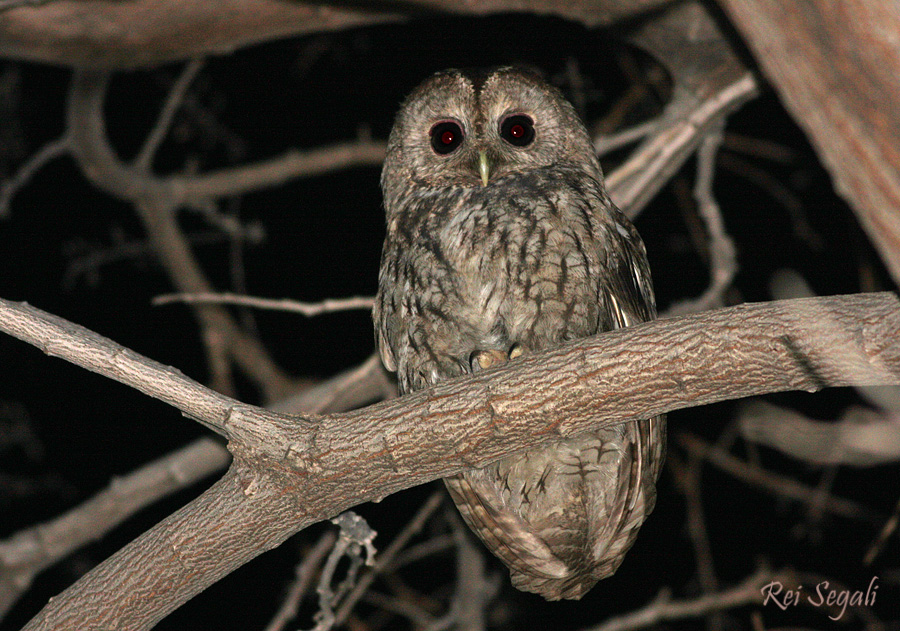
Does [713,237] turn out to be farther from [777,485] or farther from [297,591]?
[297,591]

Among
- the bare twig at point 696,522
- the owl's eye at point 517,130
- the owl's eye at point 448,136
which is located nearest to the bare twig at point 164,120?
the owl's eye at point 448,136

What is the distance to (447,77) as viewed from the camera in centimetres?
265

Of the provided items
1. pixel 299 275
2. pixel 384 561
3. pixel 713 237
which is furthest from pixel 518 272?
pixel 299 275

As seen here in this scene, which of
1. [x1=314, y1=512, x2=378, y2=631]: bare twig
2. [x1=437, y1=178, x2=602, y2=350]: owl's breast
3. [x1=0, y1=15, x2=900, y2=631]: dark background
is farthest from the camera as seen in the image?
[x1=0, y1=15, x2=900, y2=631]: dark background

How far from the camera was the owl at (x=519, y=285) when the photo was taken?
2273 mm

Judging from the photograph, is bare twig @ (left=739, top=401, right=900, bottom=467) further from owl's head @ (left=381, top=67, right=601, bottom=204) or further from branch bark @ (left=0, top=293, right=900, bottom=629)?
owl's head @ (left=381, top=67, right=601, bottom=204)

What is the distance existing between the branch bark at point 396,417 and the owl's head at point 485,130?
3.05 ft

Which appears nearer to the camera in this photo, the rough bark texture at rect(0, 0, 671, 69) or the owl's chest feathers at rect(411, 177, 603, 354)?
the owl's chest feathers at rect(411, 177, 603, 354)

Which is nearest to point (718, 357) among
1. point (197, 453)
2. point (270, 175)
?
point (197, 453)

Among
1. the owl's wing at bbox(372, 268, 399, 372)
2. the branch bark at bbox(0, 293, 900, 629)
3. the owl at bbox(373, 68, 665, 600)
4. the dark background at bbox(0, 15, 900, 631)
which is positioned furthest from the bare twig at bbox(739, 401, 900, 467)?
the dark background at bbox(0, 15, 900, 631)

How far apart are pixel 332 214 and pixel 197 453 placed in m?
2.29

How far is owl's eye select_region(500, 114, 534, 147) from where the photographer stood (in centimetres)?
260

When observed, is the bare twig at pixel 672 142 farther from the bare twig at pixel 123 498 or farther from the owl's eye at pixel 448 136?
A: the bare twig at pixel 123 498

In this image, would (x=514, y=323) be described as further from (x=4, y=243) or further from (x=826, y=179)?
(x=4, y=243)
